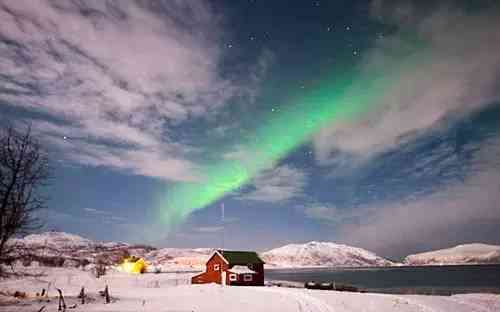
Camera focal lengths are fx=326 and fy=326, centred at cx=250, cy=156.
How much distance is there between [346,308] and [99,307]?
21.9 m

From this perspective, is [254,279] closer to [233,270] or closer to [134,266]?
[233,270]

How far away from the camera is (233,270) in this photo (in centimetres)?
6247

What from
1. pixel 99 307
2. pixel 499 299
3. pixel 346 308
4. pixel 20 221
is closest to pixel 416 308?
pixel 346 308

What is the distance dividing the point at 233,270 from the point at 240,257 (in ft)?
16.7

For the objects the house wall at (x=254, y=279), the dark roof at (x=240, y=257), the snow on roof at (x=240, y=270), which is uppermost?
the dark roof at (x=240, y=257)

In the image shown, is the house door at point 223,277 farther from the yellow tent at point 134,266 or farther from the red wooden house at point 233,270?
the yellow tent at point 134,266

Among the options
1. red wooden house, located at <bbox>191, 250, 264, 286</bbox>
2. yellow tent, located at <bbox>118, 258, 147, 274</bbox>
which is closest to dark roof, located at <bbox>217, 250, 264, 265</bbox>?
red wooden house, located at <bbox>191, 250, 264, 286</bbox>

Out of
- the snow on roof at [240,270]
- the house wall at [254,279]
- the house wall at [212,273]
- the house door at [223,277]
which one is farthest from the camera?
the house wall at [212,273]

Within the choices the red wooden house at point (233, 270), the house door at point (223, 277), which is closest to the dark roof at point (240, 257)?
the red wooden house at point (233, 270)

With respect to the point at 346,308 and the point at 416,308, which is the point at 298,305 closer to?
the point at 346,308

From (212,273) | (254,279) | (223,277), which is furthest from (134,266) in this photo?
(254,279)

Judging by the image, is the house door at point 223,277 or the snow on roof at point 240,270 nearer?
the snow on roof at point 240,270

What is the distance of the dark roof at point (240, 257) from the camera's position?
215 ft

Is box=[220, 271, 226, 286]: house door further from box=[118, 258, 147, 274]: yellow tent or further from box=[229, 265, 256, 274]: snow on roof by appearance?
box=[118, 258, 147, 274]: yellow tent
